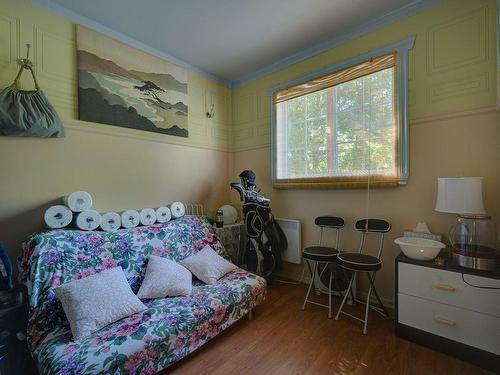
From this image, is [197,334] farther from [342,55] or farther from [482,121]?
[342,55]

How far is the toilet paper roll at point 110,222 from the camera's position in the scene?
7.08 ft

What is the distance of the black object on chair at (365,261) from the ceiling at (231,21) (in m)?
2.05

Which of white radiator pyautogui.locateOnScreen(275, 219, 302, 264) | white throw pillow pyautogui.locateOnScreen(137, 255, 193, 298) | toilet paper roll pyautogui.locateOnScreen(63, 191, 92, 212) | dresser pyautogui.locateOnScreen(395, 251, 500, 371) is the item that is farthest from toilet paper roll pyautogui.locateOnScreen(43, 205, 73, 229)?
dresser pyautogui.locateOnScreen(395, 251, 500, 371)

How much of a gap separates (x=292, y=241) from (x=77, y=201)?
232cm

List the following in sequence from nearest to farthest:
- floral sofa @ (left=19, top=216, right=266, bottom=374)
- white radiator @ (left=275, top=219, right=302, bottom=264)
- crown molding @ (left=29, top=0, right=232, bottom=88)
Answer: floral sofa @ (left=19, top=216, right=266, bottom=374), crown molding @ (left=29, top=0, right=232, bottom=88), white radiator @ (left=275, top=219, right=302, bottom=264)

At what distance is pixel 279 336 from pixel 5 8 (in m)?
3.49

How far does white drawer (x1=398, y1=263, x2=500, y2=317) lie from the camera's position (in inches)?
60.4

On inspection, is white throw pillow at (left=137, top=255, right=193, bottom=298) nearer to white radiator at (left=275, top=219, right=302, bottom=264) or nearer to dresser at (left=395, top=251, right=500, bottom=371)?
white radiator at (left=275, top=219, right=302, bottom=264)

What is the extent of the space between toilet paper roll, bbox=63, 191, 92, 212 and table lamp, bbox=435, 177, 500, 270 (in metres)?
2.92

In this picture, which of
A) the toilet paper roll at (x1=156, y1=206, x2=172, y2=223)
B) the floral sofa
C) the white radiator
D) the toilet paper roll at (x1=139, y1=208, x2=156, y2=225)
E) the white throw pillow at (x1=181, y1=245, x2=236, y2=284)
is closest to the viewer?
the floral sofa

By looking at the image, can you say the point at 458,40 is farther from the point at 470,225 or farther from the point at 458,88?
the point at 470,225

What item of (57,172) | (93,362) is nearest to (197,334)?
(93,362)

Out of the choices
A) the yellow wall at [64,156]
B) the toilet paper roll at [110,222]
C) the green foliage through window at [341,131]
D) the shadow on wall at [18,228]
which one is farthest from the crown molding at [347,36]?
the shadow on wall at [18,228]

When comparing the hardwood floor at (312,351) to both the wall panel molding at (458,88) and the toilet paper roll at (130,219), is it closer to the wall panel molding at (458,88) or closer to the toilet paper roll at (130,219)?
the toilet paper roll at (130,219)
